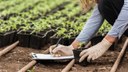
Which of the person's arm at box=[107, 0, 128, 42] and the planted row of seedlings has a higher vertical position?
the person's arm at box=[107, 0, 128, 42]

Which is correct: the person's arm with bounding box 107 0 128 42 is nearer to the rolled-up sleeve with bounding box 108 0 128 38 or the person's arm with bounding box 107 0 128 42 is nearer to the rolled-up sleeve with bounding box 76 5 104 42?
the rolled-up sleeve with bounding box 108 0 128 38

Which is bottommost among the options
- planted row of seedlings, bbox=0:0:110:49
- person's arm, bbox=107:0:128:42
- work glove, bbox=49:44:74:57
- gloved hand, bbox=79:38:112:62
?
planted row of seedlings, bbox=0:0:110:49

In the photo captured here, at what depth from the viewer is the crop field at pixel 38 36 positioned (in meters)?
4.24

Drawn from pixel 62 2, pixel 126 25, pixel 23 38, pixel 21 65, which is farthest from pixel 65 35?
pixel 62 2

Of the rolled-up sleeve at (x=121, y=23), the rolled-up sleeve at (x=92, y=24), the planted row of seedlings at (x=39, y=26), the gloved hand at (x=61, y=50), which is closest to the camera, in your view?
the rolled-up sleeve at (x=121, y=23)

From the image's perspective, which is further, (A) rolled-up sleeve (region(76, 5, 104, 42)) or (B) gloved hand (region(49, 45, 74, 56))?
(A) rolled-up sleeve (region(76, 5, 104, 42))

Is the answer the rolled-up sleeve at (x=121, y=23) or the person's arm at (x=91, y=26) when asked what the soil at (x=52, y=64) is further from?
the rolled-up sleeve at (x=121, y=23)

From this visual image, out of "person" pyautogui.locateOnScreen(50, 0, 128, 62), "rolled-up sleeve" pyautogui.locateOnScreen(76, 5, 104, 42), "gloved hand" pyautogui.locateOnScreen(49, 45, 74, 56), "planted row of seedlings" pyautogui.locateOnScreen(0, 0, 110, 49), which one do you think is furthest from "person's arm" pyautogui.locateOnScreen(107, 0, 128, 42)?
"planted row of seedlings" pyautogui.locateOnScreen(0, 0, 110, 49)

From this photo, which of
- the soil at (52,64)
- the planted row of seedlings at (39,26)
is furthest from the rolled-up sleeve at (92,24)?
the planted row of seedlings at (39,26)

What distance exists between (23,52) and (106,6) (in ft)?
4.05

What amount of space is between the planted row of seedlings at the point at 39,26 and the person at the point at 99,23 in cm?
66

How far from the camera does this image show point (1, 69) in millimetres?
4094

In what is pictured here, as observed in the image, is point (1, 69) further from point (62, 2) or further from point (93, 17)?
point (62, 2)

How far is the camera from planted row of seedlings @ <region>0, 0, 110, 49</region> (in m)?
4.93
